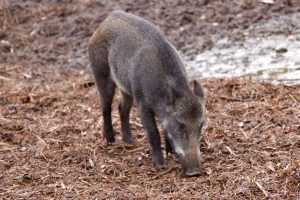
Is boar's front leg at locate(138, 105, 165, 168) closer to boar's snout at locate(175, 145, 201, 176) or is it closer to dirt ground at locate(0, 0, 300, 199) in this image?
dirt ground at locate(0, 0, 300, 199)

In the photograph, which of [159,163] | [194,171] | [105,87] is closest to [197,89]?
[194,171]

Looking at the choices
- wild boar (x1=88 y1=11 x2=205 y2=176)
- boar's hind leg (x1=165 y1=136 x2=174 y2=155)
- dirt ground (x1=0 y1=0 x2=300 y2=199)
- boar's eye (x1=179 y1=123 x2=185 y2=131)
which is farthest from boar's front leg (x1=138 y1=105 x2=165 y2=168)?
boar's eye (x1=179 y1=123 x2=185 y2=131)

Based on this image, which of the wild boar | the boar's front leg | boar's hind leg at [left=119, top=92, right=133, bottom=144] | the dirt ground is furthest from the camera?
boar's hind leg at [left=119, top=92, right=133, bottom=144]

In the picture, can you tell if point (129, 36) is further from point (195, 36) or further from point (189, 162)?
point (195, 36)

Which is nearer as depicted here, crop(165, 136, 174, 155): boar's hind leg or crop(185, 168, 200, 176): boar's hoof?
crop(185, 168, 200, 176): boar's hoof

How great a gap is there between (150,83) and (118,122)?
2171 millimetres

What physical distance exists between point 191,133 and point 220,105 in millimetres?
2518

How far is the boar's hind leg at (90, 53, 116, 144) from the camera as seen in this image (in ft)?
Answer: 26.6

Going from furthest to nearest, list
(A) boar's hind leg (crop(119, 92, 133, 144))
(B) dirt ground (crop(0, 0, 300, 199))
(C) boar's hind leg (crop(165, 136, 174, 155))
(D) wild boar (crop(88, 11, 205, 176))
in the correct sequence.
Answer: (A) boar's hind leg (crop(119, 92, 133, 144)) < (C) boar's hind leg (crop(165, 136, 174, 155)) < (D) wild boar (crop(88, 11, 205, 176)) < (B) dirt ground (crop(0, 0, 300, 199))

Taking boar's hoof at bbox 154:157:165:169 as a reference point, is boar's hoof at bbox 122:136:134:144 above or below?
below

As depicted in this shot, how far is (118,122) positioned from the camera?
9242 mm

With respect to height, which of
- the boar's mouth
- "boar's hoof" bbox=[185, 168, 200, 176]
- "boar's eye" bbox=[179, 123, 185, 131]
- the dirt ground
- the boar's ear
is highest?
the boar's ear

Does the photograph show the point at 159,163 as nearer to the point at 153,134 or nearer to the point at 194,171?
the point at 153,134

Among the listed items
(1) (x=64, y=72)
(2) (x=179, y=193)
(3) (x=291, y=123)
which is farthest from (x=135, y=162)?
(1) (x=64, y=72)
